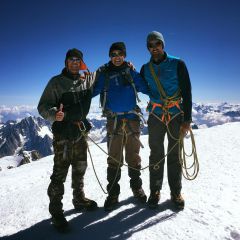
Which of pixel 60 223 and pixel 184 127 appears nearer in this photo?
pixel 60 223

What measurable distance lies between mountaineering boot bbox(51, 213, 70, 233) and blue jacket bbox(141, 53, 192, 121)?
3.46m

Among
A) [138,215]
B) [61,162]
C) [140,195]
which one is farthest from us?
[140,195]

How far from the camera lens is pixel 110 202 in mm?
6859

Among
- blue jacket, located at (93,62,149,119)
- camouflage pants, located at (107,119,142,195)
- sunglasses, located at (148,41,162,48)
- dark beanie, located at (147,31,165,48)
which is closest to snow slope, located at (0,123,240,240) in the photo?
camouflage pants, located at (107,119,142,195)

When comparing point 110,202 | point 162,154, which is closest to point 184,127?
point 162,154

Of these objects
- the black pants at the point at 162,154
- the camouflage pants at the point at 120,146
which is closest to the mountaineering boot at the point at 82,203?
the camouflage pants at the point at 120,146

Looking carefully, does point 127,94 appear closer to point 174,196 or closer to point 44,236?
point 174,196

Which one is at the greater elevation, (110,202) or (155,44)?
(155,44)

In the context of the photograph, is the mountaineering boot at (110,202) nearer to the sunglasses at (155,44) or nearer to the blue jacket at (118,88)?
the blue jacket at (118,88)

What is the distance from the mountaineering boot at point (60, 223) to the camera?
5.73 m

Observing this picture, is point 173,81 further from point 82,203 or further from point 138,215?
point 82,203

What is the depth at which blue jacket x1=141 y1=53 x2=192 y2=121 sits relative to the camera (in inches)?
254

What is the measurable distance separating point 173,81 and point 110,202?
3566 millimetres

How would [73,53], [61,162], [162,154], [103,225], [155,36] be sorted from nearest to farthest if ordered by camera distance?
[103,225], [61,162], [73,53], [155,36], [162,154]
